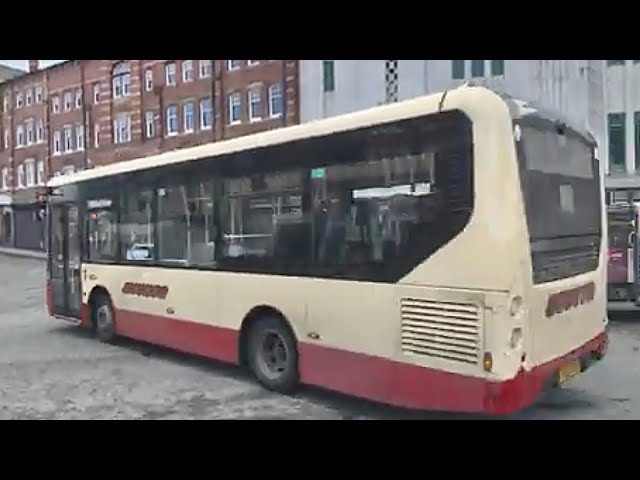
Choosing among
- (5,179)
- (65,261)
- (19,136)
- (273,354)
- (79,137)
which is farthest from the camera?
(5,179)

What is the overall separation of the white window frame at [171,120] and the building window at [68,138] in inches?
437

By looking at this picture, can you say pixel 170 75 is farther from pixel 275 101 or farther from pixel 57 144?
pixel 57 144

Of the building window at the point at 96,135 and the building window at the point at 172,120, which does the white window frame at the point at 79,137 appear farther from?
the building window at the point at 172,120

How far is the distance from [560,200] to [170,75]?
3463cm

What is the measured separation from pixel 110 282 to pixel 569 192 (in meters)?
6.90

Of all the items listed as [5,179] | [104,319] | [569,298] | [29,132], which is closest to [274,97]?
[104,319]

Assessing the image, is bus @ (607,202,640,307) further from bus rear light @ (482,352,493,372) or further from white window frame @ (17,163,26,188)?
white window frame @ (17,163,26,188)

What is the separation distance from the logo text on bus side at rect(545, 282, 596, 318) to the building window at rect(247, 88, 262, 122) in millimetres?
27866

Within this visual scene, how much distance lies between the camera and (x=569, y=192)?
208 inches

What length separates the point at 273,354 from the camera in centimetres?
646

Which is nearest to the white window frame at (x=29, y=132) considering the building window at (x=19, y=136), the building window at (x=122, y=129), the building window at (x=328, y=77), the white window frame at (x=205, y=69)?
the building window at (x=19, y=136)

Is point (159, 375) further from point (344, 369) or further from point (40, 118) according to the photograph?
point (40, 118)

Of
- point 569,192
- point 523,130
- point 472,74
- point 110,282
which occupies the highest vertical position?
point 472,74
